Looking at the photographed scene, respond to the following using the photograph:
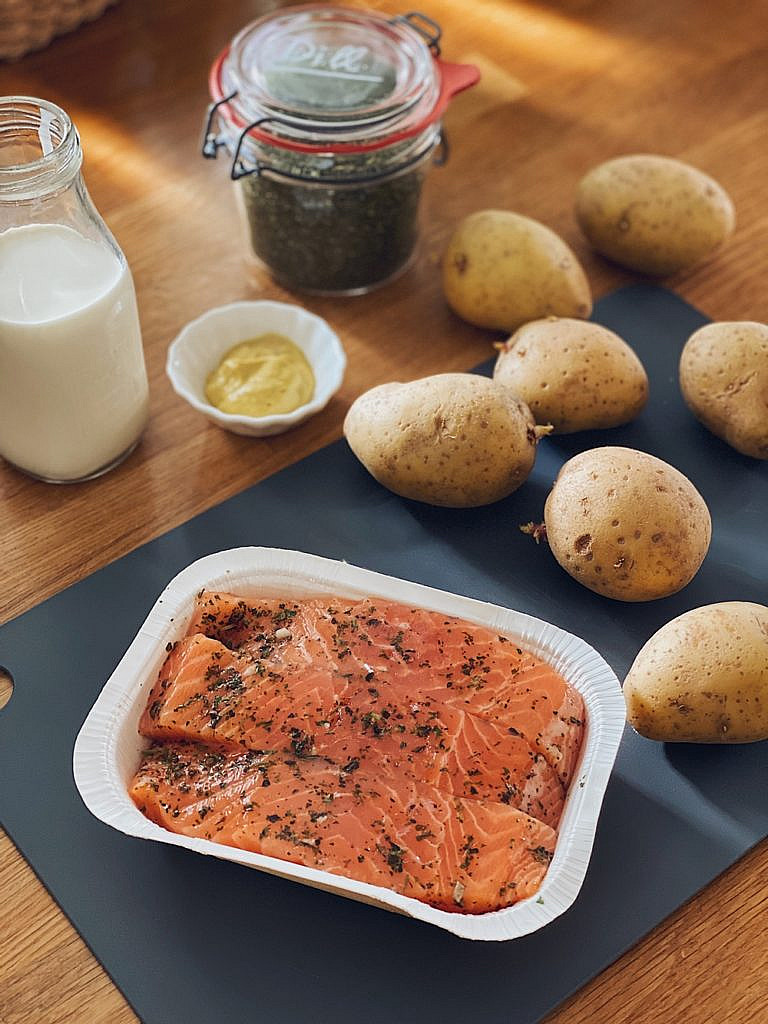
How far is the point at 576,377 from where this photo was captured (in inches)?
48.8

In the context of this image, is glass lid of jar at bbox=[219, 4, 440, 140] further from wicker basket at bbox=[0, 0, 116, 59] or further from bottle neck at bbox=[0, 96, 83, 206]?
wicker basket at bbox=[0, 0, 116, 59]

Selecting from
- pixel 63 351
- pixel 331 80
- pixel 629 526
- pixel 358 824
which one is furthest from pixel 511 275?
pixel 358 824

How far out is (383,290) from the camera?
57.8 inches

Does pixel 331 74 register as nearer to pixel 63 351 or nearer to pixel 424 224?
pixel 424 224

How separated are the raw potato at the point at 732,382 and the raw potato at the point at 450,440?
0.70 feet

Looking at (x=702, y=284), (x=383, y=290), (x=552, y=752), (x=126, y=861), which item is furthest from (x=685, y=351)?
(x=126, y=861)

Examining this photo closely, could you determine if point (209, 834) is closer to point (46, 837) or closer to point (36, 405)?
point (46, 837)

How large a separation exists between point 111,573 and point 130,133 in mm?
740

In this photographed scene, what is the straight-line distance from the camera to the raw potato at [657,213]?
4.74 ft

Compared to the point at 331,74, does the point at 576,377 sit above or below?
below

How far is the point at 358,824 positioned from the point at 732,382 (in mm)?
637

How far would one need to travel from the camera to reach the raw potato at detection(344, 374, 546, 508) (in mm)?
1161

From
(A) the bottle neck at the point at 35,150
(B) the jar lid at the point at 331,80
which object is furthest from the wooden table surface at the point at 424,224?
(A) the bottle neck at the point at 35,150

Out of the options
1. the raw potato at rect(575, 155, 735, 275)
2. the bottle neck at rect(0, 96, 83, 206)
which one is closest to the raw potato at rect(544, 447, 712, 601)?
the raw potato at rect(575, 155, 735, 275)
